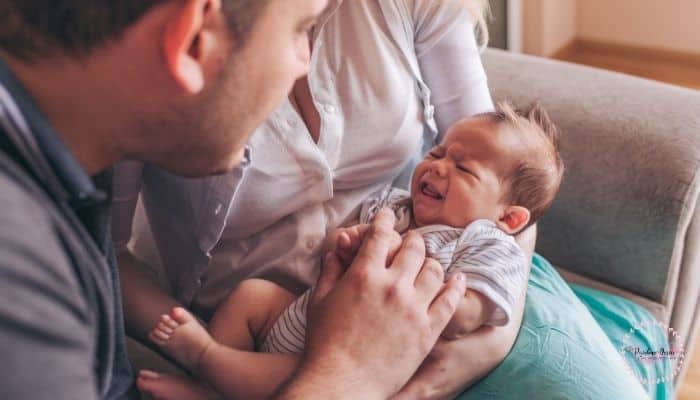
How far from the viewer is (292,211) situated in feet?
3.48

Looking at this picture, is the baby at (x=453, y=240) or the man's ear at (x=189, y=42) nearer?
the man's ear at (x=189, y=42)

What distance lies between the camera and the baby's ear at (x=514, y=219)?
1.12 metres

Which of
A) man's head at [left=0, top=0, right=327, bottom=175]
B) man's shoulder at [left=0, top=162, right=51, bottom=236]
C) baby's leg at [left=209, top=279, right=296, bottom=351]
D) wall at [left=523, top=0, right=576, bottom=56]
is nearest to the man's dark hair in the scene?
man's head at [left=0, top=0, right=327, bottom=175]

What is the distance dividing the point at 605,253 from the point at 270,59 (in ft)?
2.87

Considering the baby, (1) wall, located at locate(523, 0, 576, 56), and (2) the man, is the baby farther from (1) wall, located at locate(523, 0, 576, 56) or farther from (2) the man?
(1) wall, located at locate(523, 0, 576, 56)

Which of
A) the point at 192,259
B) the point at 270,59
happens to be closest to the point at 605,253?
the point at 192,259

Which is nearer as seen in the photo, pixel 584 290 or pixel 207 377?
pixel 207 377

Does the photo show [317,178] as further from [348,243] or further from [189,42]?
[189,42]

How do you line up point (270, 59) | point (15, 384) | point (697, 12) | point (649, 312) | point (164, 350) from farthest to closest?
point (697, 12) → point (649, 312) → point (164, 350) → point (270, 59) → point (15, 384)

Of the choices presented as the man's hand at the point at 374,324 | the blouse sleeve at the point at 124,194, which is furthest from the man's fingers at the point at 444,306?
the blouse sleeve at the point at 124,194

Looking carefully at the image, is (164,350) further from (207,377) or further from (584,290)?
(584,290)

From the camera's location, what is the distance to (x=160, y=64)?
59cm

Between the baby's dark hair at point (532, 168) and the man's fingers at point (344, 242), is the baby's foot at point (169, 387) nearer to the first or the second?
the man's fingers at point (344, 242)

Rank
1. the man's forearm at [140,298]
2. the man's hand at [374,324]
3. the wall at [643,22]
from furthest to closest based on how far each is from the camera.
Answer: the wall at [643,22] → the man's forearm at [140,298] → the man's hand at [374,324]
